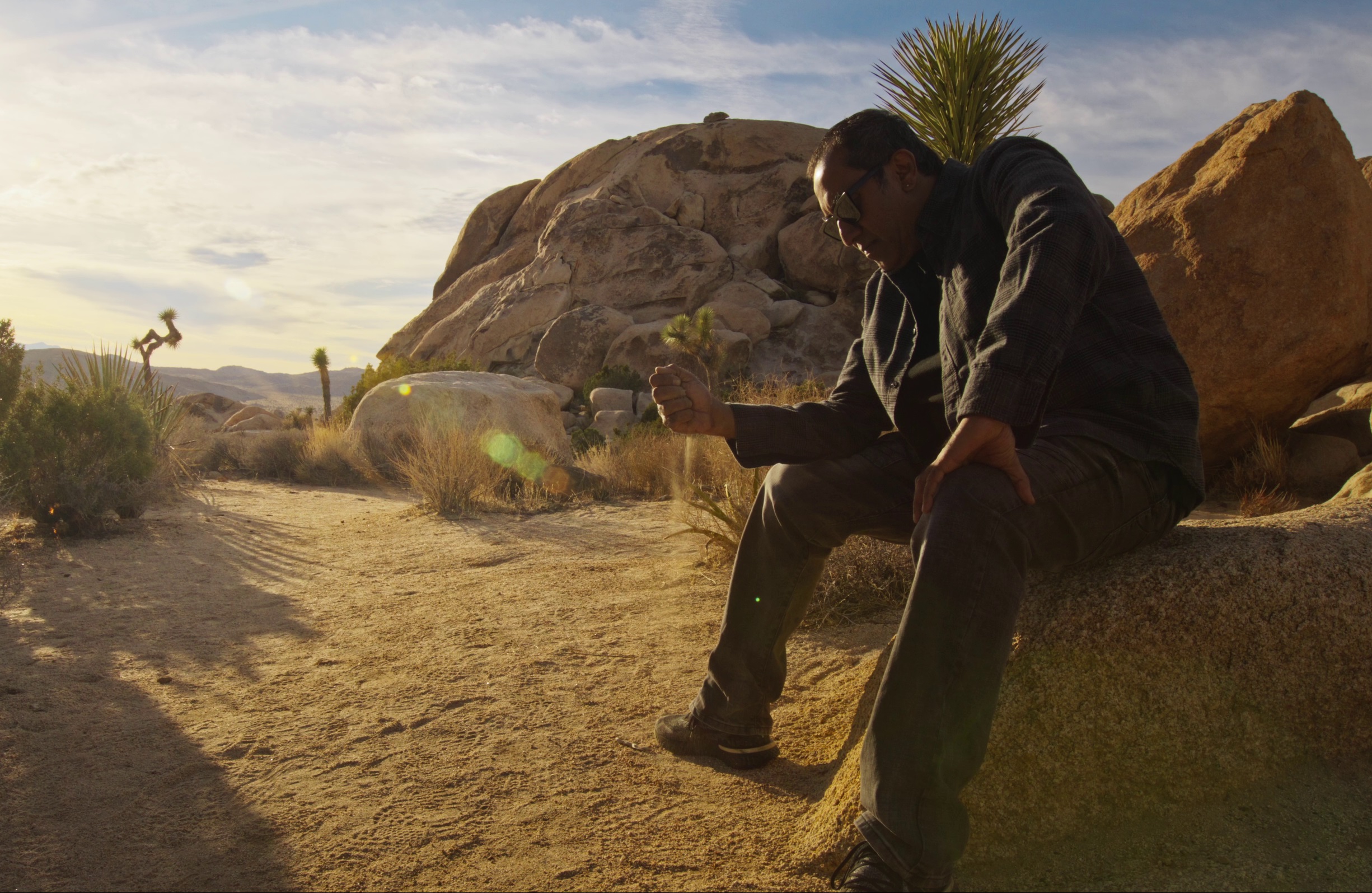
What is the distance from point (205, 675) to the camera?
3400mm

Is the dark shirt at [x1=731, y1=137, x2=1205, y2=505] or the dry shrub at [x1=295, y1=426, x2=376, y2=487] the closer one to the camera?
the dark shirt at [x1=731, y1=137, x2=1205, y2=505]

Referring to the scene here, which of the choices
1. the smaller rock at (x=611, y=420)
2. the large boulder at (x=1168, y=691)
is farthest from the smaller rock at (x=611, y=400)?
the large boulder at (x=1168, y=691)

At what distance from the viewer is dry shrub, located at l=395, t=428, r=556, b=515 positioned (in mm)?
7789

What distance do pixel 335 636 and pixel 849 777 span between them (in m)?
2.72

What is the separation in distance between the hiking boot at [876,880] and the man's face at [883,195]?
1.29m

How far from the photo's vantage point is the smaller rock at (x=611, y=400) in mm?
19188

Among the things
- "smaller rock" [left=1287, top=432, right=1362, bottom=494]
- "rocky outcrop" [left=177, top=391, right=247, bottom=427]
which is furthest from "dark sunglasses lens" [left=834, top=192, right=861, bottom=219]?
"rocky outcrop" [left=177, top=391, right=247, bottom=427]

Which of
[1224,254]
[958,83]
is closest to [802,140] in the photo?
[958,83]

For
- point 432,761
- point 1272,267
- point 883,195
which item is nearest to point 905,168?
point 883,195

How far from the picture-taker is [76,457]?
6891mm

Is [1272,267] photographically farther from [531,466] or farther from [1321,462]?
[531,466]

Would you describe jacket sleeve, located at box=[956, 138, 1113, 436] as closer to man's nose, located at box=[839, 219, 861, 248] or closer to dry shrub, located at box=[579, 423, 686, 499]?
man's nose, located at box=[839, 219, 861, 248]

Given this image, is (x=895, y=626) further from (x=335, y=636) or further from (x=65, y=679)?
(x=65, y=679)

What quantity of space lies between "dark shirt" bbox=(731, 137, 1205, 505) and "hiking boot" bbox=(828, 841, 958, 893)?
780 millimetres
